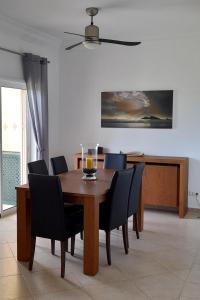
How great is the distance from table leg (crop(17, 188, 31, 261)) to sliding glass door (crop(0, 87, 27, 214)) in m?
1.62

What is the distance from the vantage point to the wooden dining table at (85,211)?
10.2 feet

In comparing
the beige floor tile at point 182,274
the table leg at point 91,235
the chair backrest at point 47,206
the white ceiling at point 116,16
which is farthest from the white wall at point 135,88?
the chair backrest at point 47,206

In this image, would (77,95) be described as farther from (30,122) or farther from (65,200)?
(65,200)

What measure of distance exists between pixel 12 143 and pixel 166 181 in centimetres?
236

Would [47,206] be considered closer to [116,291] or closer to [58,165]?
[116,291]

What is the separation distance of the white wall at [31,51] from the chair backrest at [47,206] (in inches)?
90.0

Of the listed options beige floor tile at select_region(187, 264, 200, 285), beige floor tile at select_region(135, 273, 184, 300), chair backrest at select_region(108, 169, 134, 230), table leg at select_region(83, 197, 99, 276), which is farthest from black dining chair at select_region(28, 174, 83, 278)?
beige floor tile at select_region(187, 264, 200, 285)

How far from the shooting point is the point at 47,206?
3082mm

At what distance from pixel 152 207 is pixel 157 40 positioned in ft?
8.59

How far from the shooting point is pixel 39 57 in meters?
5.39

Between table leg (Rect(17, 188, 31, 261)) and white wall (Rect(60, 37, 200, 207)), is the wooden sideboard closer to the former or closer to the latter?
white wall (Rect(60, 37, 200, 207))

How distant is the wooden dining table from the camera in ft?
10.2

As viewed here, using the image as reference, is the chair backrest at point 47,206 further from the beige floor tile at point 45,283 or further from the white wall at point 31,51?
the white wall at point 31,51

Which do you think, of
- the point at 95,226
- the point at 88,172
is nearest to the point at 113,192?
the point at 95,226
